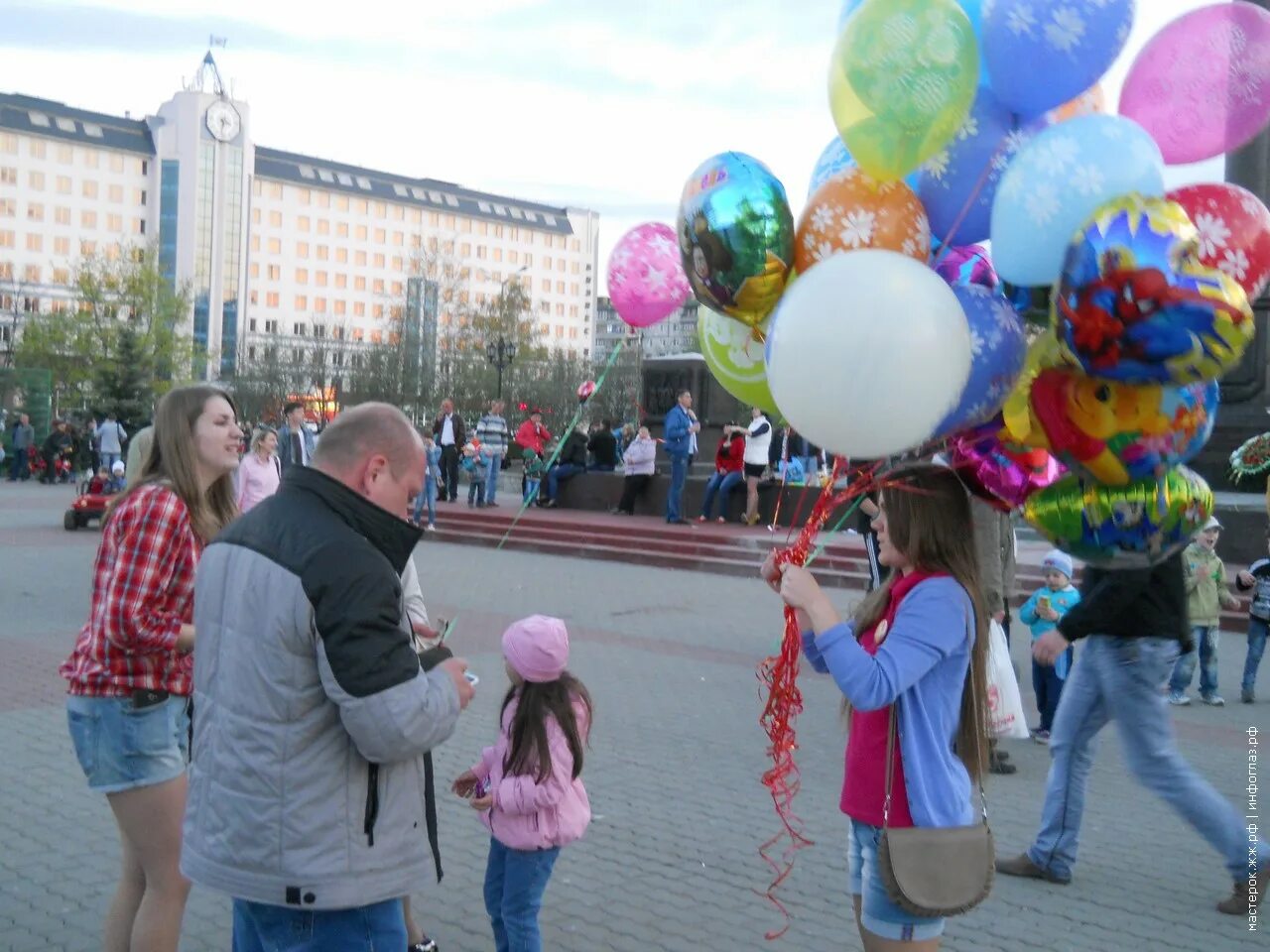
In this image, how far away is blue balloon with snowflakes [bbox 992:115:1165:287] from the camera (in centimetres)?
315

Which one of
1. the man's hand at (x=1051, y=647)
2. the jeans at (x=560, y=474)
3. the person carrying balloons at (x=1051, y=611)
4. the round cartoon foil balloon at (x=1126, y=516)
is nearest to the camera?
the round cartoon foil balloon at (x=1126, y=516)

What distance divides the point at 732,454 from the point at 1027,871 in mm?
13946

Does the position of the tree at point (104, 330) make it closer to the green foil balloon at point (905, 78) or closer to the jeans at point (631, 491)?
the jeans at point (631, 491)

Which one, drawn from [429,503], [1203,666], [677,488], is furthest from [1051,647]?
[429,503]

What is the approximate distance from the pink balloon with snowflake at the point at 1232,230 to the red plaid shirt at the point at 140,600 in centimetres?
287

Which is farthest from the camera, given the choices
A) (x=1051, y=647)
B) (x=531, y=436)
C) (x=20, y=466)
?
(x=20, y=466)

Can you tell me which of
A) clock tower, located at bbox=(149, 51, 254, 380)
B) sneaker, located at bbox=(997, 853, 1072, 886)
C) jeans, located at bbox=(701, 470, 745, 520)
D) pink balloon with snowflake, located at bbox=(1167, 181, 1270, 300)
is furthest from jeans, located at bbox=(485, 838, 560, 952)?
clock tower, located at bbox=(149, 51, 254, 380)

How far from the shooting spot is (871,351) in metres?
3.07

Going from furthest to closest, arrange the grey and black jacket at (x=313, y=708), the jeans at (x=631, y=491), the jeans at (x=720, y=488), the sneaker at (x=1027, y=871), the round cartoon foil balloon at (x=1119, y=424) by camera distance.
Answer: the jeans at (x=631, y=491) → the jeans at (x=720, y=488) → the sneaker at (x=1027, y=871) → the round cartoon foil balloon at (x=1119, y=424) → the grey and black jacket at (x=313, y=708)

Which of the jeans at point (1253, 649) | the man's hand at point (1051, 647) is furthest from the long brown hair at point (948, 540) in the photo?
the jeans at point (1253, 649)

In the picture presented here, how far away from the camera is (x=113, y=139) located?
111188 mm

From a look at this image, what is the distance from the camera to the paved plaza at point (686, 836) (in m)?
4.72

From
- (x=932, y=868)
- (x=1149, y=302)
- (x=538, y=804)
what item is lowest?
(x=538, y=804)

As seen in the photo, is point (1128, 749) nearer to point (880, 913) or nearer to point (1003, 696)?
point (1003, 696)
